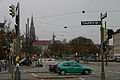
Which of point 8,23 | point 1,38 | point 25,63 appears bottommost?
point 25,63

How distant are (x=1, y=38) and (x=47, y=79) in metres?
24.7

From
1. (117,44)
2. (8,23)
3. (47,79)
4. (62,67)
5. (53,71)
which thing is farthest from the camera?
(117,44)

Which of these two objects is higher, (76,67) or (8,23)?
(8,23)

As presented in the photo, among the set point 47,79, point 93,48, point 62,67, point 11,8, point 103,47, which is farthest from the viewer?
point 93,48

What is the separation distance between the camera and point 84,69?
81.5ft

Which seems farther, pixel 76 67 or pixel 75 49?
pixel 75 49

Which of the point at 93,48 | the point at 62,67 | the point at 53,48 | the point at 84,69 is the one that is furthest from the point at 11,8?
the point at 53,48

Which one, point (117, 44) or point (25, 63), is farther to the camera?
point (117, 44)

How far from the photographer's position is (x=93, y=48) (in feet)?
324

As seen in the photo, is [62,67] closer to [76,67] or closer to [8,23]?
[76,67]

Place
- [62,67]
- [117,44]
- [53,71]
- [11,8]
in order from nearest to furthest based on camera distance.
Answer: [11,8] → [62,67] → [53,71] → [117,44]

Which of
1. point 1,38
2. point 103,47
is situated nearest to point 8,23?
point 1,38

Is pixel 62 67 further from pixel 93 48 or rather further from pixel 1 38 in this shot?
pixel 93 48

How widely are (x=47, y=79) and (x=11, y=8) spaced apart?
7015mm
